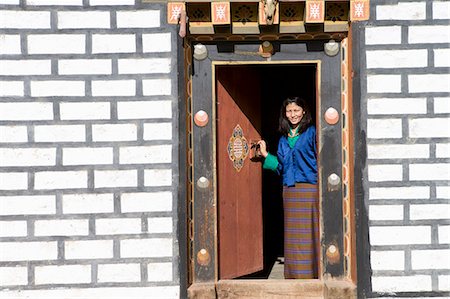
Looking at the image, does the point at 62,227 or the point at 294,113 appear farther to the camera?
the point at 294,113

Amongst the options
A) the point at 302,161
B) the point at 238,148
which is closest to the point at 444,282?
the point at 302,161

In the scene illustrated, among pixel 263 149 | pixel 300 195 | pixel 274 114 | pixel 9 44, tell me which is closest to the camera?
pixel 9 44

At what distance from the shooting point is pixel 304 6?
19.8ft

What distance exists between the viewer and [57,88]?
5.99 meters

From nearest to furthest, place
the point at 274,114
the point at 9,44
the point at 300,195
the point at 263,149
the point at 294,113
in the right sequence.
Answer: the point at 9,44 < the point at 300,195 < the point at 294,113 < the point at 263,149 < the point at 274,114

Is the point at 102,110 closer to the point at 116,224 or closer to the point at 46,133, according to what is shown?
the point at 46,133

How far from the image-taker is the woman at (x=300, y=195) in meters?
6.69

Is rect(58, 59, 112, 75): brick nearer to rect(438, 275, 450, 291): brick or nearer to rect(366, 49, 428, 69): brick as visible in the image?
rect(366, 49, 428, 69): brick

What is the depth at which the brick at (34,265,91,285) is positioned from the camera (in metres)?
6.02

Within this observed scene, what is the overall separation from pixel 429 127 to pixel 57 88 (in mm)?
2966

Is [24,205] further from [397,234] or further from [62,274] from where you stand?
[397,234]

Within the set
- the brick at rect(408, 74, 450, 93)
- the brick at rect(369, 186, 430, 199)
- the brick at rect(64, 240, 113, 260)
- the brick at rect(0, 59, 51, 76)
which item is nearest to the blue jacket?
the brick at rect(369, 186, 430, 199)

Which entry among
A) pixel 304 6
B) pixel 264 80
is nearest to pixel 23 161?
pixel 304 6

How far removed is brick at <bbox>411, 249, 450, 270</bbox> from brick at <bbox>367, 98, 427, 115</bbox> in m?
1.12
